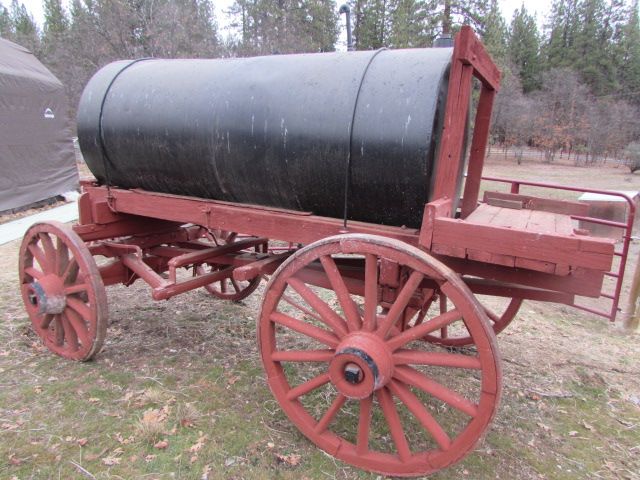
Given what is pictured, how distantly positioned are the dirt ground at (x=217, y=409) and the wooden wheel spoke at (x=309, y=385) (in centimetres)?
35

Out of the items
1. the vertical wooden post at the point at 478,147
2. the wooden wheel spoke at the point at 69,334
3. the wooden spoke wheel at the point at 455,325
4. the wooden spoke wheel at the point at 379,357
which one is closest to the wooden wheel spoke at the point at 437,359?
the wooden spoke wheel at the point at 379,357

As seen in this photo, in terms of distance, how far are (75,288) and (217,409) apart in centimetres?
135

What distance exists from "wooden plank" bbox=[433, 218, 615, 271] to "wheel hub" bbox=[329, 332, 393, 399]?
1.92ft

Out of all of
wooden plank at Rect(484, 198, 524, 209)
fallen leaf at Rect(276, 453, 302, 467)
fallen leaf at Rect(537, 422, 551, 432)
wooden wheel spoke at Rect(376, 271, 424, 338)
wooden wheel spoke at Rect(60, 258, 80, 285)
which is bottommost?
fallen leaf at Rect(537, 422, 551, 432)

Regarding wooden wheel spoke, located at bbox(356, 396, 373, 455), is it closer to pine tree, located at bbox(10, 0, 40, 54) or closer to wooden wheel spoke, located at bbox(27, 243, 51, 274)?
wooden wheel spoke, located at bbox(27, 243, 51, 274)

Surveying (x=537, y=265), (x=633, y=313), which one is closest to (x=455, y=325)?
(x=633, y=313)

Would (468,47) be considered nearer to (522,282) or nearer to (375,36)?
(522,282)

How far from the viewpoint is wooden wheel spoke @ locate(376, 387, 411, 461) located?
2398 mm

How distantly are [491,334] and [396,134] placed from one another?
1037mm

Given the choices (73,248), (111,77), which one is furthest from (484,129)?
(73,248)

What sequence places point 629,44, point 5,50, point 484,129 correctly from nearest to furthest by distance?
1. point 484,129
2. point 5,50
3. point 629,44

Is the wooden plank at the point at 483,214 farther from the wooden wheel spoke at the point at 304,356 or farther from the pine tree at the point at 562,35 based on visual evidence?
the pine tree at the point at 562,35

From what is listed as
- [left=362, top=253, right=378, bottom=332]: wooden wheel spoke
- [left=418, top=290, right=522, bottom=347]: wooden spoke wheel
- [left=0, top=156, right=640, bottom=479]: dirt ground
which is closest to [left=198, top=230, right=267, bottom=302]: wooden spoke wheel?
[left=0, top=156, right=640, bottom=479]: dirt ground

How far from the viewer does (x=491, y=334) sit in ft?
6.81
